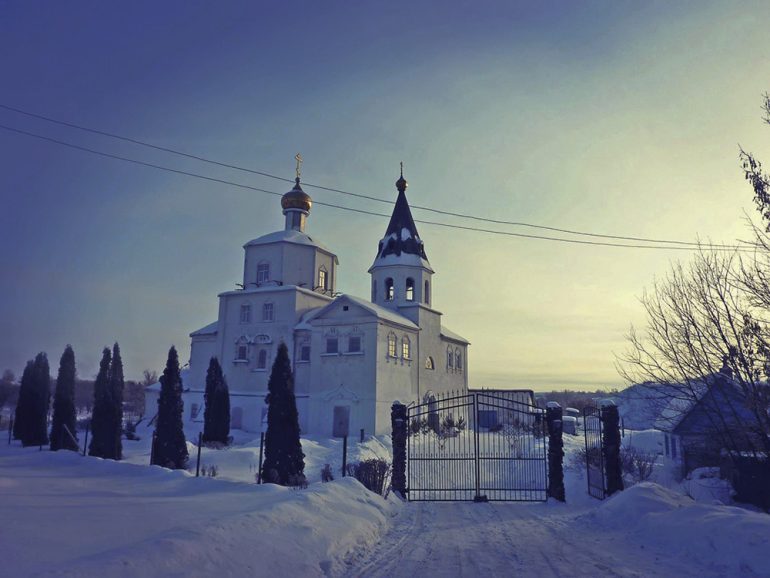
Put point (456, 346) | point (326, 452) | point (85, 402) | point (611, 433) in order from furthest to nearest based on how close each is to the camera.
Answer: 1. point (85, 402)
2. point (456, 346)
3. point (326, 452)
4. point (611, 433)

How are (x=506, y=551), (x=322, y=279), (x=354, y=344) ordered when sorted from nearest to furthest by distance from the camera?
(x=506, y=551)
(x=354, y=344)
(x=322, y=279)

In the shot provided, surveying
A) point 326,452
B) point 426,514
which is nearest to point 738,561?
point 426,514

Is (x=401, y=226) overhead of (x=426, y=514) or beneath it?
overhead

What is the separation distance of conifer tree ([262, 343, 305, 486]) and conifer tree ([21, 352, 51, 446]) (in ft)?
→ 57.8

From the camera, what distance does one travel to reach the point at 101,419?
22.5 metres

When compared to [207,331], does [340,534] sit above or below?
below

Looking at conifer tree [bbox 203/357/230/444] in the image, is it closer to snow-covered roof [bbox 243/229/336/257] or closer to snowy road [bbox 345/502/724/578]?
snow-covered roof [bbox 243/229/336/257]

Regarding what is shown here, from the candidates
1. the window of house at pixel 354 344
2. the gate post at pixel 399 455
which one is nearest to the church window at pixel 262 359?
the window of house at pixel 354 344

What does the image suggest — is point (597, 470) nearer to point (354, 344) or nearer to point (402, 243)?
point (354, 344)

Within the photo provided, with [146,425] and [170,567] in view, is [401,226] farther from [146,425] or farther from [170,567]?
[170,567]

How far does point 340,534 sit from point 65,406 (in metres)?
23.0

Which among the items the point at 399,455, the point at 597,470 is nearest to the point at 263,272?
the point at 399,455

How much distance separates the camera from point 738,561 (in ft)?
23.4

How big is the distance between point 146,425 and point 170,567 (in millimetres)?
34078
